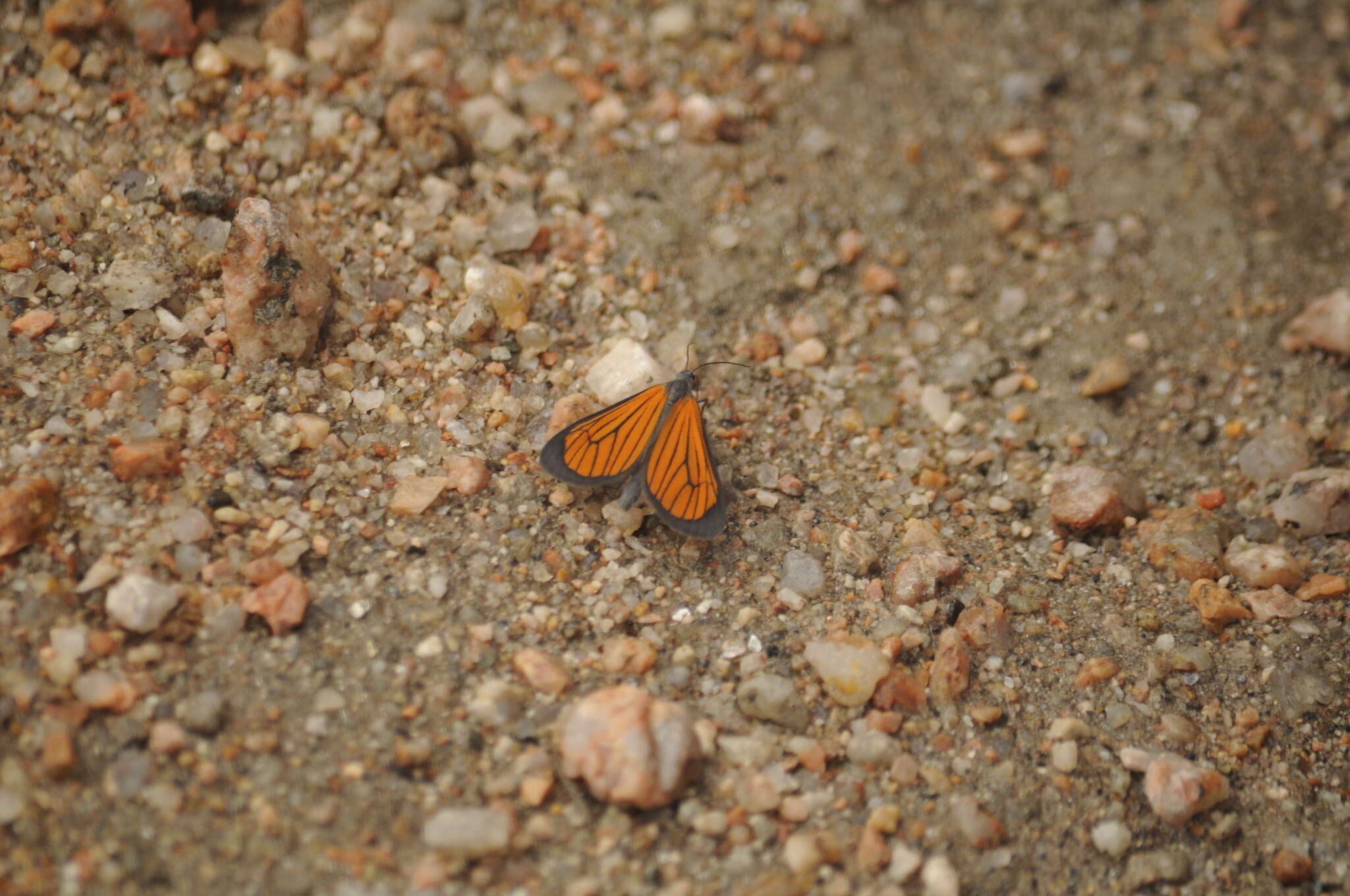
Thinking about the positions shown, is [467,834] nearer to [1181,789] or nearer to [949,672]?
[949,672]

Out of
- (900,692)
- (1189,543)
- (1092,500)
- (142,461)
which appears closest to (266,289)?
(142,461)

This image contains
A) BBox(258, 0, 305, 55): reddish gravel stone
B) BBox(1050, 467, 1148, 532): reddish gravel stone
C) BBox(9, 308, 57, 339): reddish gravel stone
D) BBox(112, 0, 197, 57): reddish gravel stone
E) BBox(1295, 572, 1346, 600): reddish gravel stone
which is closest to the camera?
BBox(9, 308, 57, 339): reddish gravel stone

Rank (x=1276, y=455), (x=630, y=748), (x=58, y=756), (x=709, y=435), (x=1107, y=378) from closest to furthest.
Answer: (x=58, y=756) → (x=630, y=748) → (x=709, y=435) → (x=1276, y=455) → (x=1107, y=378)

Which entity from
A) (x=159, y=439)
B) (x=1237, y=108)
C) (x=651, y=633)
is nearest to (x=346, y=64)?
(x=159, y=439)

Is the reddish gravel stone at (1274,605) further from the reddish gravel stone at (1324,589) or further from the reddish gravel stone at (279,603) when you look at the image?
the reddish gravel stone at (279,603)

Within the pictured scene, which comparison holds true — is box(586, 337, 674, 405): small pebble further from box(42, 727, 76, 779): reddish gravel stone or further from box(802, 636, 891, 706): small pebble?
box(42, 727, 76, 779): reddish gravel stone

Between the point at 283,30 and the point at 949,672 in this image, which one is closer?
the point at 949,672

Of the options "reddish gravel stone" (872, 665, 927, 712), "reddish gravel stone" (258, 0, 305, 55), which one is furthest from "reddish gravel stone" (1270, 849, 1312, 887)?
"reddish gravel stone" (258, 0, 305, 55)

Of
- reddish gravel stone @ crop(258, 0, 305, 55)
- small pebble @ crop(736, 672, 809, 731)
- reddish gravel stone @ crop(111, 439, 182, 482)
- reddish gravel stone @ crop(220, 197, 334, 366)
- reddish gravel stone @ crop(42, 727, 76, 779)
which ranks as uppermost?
reddish gravel stone @ crop(258, 0, 305, 55)

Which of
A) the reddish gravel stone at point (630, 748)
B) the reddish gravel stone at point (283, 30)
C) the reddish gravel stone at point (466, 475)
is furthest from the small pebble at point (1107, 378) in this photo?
the reddish gravel stone at point (283, 30)
